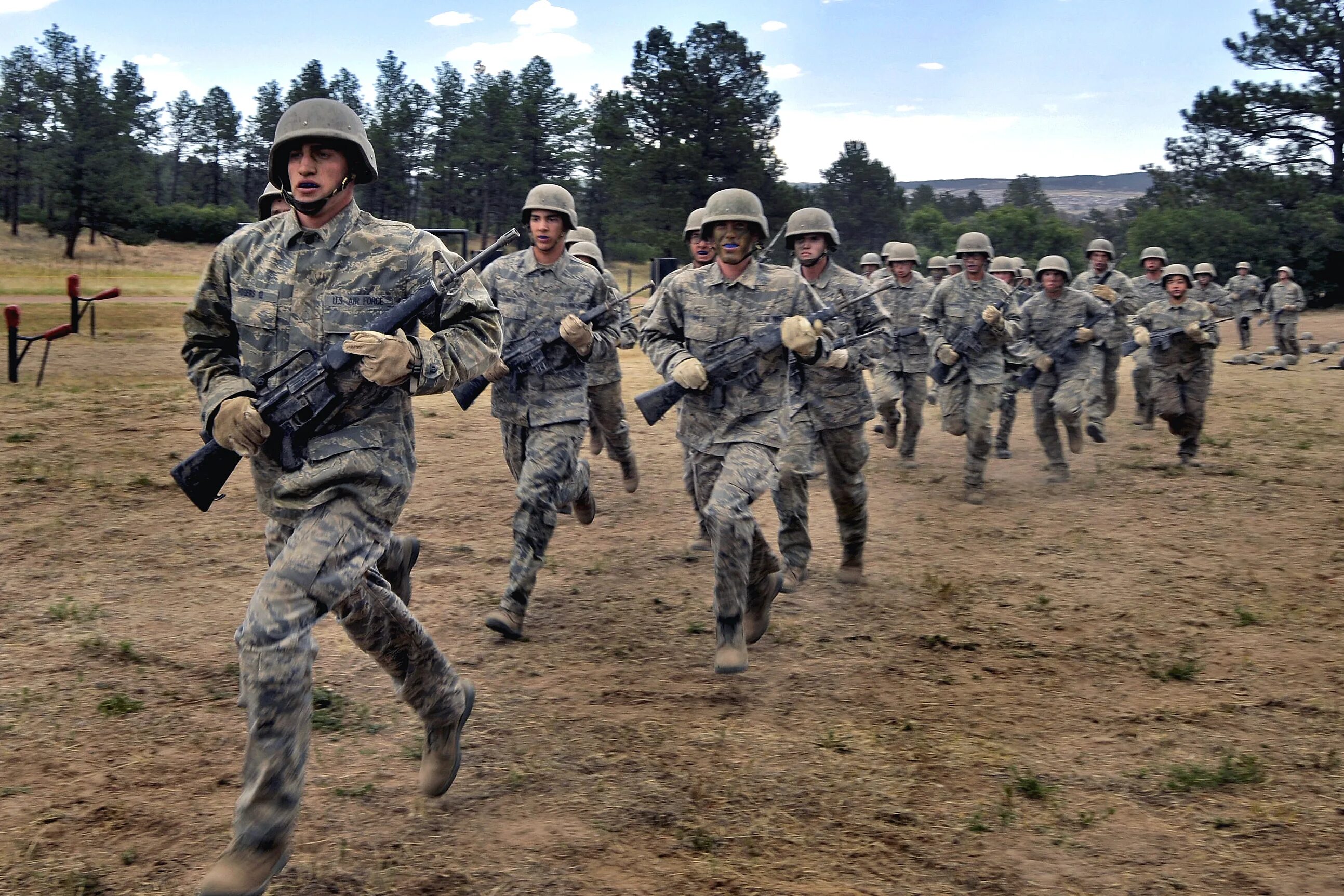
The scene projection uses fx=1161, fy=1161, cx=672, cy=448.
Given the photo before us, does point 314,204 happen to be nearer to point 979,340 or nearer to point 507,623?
point 507,623

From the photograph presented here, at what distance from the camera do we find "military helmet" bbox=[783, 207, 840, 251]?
27.7 ft

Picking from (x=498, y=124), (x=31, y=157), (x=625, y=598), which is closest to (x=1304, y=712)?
(x=625, y=598)

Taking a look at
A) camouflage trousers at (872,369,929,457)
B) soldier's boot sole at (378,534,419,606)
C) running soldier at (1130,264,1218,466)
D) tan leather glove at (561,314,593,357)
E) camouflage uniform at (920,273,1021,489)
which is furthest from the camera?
camouflage trousers at (872,369,929,457)

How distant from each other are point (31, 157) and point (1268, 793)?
61443 millimetres

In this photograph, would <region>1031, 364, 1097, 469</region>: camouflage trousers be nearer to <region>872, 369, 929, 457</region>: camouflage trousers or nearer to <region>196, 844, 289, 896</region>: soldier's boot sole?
<region>872, 369, 929, 457</region>: camouflage trousers

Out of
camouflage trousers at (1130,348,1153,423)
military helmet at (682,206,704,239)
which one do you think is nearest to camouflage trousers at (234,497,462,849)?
military helmet at (682,206,704,239)

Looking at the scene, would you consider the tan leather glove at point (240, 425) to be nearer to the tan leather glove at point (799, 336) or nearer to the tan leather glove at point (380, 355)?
the tan leather glove at point (380, 355)

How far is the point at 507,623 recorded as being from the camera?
6477 mm

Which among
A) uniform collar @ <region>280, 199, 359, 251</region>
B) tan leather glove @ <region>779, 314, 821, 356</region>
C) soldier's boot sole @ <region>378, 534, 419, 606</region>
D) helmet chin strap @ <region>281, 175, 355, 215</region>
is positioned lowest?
soldier's boot sole @ <region>378, 534, 419, 606</region>

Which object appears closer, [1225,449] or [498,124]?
[1225,449]

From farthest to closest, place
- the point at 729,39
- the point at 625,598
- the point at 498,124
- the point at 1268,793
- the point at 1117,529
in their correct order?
1. the point at 498,124
2. the point at 729,39
3. the point at 1117,529
4. the point at 625,598
5. the point at 1268,793

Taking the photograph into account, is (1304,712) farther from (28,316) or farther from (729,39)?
(729,39)

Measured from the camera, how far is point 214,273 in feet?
13.3

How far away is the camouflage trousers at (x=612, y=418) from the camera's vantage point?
10.9 m
